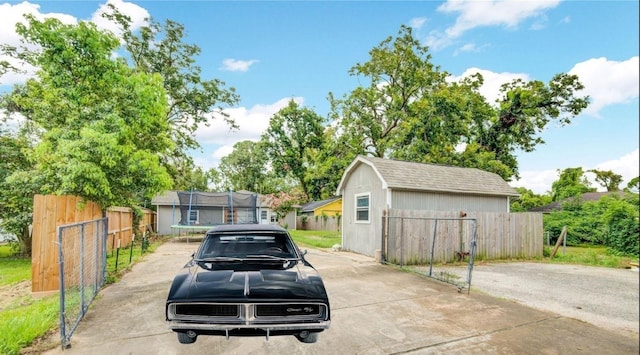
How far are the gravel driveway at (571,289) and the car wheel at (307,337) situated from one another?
4.17m

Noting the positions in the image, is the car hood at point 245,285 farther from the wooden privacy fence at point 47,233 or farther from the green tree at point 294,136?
the green tree at point 294,136

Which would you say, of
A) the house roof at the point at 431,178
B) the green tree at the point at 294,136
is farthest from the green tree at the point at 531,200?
the green tree at the point at 294,136

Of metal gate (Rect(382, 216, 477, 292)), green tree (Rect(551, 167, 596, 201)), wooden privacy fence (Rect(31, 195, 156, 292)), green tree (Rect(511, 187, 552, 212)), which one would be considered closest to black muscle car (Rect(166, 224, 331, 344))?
wooden privacy fence (Rect(31, 195, 156, 292))

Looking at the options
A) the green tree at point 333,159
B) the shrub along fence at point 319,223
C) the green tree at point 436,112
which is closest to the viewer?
the green tree at point 436,112

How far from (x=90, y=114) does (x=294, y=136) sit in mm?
31816

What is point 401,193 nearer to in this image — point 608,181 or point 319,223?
point 319,223

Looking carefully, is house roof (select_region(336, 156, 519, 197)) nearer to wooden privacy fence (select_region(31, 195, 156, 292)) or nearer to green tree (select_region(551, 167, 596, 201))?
wooden privacy fence (select_region(31, 195, 156, 292))

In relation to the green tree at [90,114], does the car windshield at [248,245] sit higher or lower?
lower

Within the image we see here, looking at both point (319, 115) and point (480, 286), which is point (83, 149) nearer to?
point (480, 286)

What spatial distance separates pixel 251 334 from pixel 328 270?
5356 mm

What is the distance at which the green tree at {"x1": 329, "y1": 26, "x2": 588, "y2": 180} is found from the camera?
22.3 metres

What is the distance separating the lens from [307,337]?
3773 millimetres

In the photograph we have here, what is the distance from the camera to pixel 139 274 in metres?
8.02

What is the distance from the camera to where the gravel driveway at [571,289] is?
17.5ft
